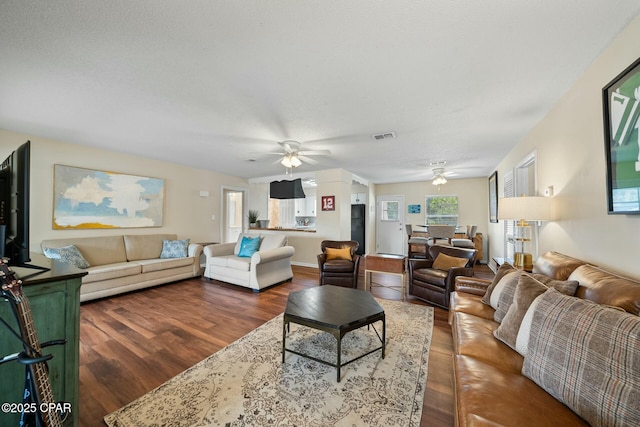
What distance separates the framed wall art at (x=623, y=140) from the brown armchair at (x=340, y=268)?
9.76 ft

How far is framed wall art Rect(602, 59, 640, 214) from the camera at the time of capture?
54.9 inches

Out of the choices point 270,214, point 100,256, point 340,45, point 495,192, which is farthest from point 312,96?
point 270,214

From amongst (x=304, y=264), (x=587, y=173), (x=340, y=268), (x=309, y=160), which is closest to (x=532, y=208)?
(x=587, y=173)

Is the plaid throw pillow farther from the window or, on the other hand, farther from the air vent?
the window

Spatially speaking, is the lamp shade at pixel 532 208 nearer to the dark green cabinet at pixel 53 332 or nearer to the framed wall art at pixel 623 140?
the framed wall art at pixel 623 140

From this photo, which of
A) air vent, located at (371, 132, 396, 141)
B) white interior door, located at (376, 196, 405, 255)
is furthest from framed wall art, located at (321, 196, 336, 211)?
white interior door, located at (376, 196, 405, 255)

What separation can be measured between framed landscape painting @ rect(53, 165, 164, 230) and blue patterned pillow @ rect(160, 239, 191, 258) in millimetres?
585

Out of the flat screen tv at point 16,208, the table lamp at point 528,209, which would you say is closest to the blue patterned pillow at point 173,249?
the flat screen tv at point 16,208

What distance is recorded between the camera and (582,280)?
152cm

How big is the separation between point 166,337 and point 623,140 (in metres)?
3.97

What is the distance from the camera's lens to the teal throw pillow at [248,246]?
→ 4512mm

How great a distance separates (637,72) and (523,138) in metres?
2.31

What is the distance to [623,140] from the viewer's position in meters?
1.49

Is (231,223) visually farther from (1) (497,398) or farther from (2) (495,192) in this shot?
(1) (497,398)
